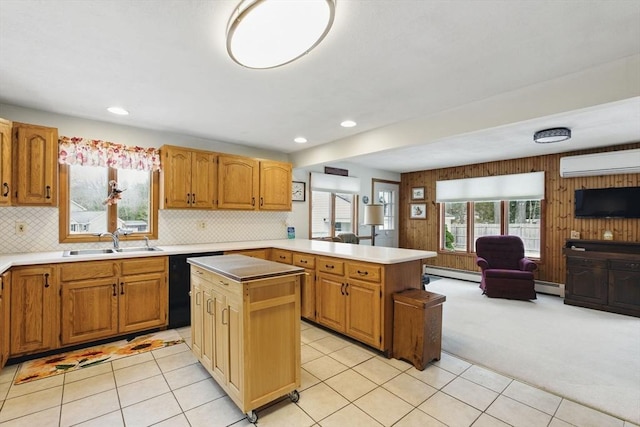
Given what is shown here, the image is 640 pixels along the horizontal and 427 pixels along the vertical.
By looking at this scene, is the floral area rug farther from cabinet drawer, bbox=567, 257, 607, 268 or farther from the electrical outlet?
cabinet drawer, bbox=567, 257, 607, 268

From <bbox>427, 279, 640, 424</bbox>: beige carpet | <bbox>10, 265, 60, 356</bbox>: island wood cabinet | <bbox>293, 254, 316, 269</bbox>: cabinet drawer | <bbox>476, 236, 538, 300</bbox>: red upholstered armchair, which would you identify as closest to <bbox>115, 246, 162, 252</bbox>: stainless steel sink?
<bbox>10, 265, 60, 356</bbox>: island wood cabinet

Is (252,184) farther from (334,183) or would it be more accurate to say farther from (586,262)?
(586,262)

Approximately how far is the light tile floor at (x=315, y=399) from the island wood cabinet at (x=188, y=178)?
72.3 inches

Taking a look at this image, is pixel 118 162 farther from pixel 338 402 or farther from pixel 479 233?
pixel 479 233

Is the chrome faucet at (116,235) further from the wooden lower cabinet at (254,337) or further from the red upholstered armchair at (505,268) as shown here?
the red upholstered armchair at (505,268)

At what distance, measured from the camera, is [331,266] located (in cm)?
329

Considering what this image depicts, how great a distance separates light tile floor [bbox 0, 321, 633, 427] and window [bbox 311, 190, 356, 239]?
319 centimetres

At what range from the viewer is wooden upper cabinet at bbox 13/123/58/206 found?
9.23ft

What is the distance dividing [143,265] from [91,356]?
92 centimetres

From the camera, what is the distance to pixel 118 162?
3.54m

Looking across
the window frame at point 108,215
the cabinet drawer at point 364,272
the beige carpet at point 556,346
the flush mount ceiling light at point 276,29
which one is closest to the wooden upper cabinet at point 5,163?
the window frame at point 108,215

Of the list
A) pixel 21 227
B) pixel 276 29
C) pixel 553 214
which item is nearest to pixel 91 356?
Result: pixel 21 227

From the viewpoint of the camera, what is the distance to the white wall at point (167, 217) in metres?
3.07

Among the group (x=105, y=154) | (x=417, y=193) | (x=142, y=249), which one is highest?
(x=105, y=154)
